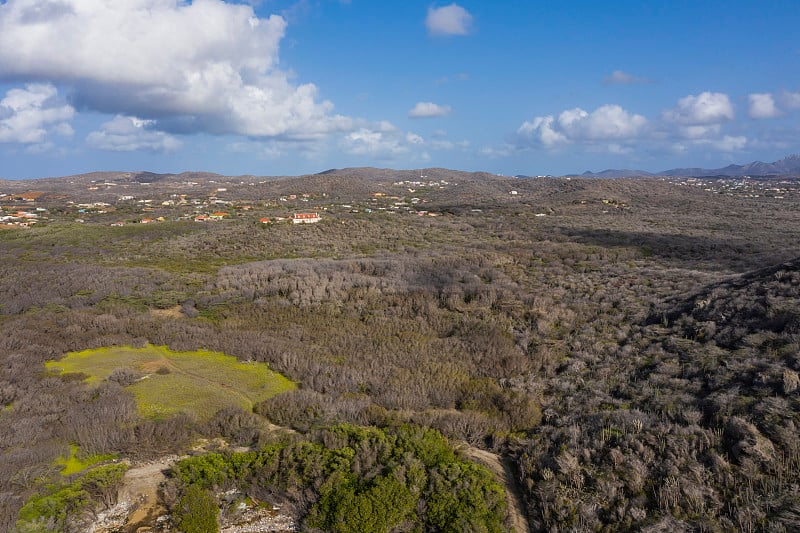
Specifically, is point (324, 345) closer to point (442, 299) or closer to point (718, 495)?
point (442, 299)

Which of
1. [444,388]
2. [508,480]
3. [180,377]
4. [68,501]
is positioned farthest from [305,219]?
[508,480]

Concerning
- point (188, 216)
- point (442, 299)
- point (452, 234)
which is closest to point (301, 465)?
point (442, 299)

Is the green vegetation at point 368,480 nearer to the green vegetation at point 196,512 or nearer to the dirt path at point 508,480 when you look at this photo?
the green vegetation at point 196,512

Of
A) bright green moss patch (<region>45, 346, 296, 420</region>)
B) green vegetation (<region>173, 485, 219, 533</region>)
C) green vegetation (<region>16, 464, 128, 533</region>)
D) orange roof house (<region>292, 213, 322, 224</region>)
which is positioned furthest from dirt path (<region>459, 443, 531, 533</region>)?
orange roof house (<region>292, 213, 322, 224</region>)

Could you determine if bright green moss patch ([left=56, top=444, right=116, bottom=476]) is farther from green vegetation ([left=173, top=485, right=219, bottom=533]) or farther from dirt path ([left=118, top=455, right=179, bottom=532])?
green vegetation ([left=173, top=485, right=219, bottom=533])

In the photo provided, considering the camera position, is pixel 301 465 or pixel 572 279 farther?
pixel 572 279

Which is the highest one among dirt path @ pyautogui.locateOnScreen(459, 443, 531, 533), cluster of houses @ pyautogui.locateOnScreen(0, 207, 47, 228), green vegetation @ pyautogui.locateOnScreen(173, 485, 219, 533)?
cluster of houses @ pyautogui.locateOnScreen(0, 207, 47, 228)
